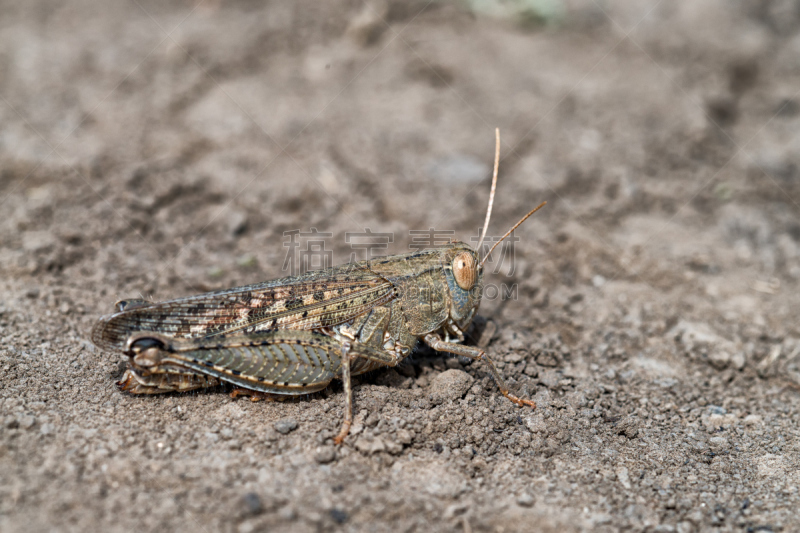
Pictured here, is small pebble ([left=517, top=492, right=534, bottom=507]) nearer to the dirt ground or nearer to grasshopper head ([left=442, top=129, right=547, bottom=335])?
the dirt ground

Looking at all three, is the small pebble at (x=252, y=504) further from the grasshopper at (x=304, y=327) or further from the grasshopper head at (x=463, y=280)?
the grasshopper head at (x=463, y=280)

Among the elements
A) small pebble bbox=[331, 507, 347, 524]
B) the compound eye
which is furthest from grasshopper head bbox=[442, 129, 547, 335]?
small pebble bbox=[331, 507, 347, 524]

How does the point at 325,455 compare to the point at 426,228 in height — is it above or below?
below

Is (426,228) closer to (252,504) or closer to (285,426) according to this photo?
(285,426)

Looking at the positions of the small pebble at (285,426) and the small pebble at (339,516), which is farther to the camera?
the small pebble at (285,426)

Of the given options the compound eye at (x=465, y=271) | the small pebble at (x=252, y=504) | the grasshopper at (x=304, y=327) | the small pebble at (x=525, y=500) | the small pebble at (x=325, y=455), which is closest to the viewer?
the small pebble at (x=252, y=504)

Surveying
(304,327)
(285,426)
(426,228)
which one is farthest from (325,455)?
(426,228)

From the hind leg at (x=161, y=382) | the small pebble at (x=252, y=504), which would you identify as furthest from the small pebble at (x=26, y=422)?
the small pebble at (x=252, y=504)
